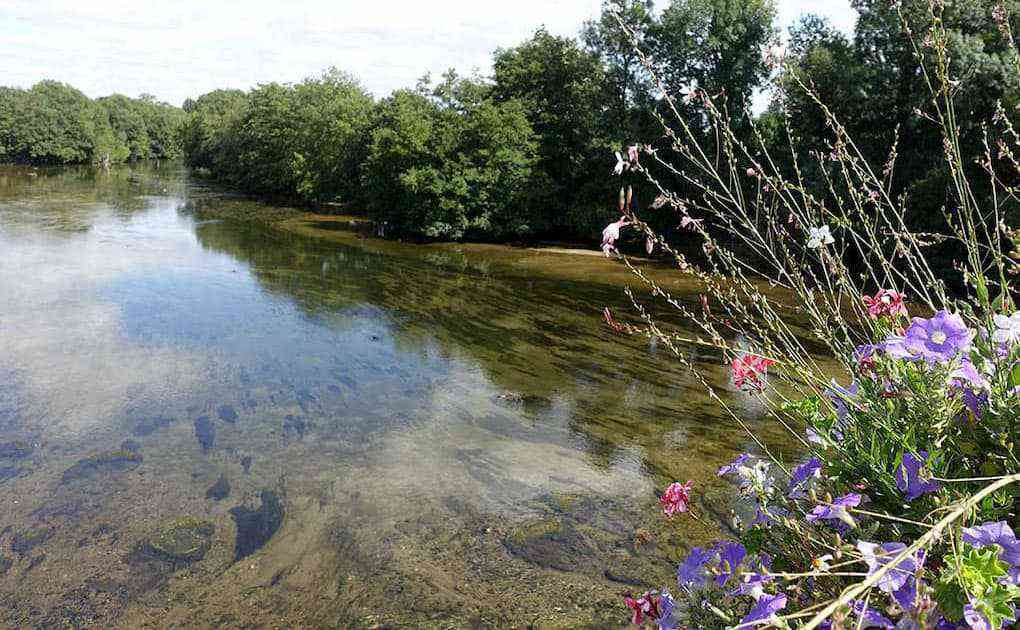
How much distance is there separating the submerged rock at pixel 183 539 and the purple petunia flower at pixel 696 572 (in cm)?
374

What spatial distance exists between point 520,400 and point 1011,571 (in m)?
6.08

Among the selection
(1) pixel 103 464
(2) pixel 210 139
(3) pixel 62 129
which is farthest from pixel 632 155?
(3) pixel 62 129

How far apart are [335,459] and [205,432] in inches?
50.3

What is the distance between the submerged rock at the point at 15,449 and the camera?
5535 mm

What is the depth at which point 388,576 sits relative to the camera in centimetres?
408

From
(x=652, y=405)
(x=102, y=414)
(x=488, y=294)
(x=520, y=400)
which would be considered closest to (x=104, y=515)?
(x=102, y=414)

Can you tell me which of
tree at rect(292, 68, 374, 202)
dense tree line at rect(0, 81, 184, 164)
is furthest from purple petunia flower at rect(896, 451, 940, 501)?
dense tree line at rect(0, 81, 184, 164)

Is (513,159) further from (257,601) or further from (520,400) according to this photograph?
(257,601)

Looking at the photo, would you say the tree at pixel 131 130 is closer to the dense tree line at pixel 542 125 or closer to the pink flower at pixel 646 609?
the dense tree line at pixel 542 125

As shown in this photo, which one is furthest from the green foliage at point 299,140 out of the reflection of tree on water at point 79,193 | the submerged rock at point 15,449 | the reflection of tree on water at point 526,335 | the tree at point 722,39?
the submerged rock at point 15,449

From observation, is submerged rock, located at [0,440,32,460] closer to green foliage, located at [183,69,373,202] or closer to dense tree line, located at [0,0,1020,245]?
dense tree line, located at [0,0,1020,245]

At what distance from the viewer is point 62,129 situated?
2202 inches

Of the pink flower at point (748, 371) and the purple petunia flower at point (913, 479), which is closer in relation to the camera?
the purple petunia flower at point (913, 479)

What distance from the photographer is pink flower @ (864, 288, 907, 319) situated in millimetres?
1593
